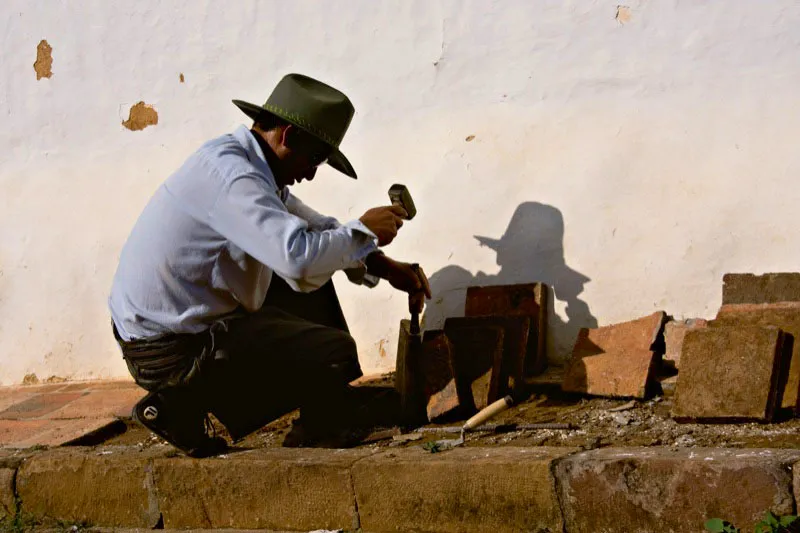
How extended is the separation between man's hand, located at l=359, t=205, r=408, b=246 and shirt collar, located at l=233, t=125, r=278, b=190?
1.14 feet

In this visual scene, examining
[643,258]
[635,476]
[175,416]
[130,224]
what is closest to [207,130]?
[130,224]

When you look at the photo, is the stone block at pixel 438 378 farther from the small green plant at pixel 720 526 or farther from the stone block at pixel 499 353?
the small green plant at pixel 720 526

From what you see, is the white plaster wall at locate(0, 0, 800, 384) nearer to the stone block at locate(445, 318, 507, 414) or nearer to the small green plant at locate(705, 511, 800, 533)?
the stone block at locate(445, 318, 507, 414)

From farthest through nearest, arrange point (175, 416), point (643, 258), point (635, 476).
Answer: point (643, 258) → point (175, 416) → point (635, 476)

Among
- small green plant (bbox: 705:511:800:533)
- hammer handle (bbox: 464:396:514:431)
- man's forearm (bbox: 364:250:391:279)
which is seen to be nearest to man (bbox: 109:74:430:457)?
man's forearm (bbox: 364:250:391:279)

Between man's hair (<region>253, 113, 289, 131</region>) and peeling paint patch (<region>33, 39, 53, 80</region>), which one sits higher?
peeling paint patch (<region>33, 39, 53, 80</region>)

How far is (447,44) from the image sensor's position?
4.48 metres

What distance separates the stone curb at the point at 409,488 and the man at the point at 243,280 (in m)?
0.22

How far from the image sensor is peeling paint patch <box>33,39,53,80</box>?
539 centimetres

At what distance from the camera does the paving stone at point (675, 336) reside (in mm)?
→ 3936

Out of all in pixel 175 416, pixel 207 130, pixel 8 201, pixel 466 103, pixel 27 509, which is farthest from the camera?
pixel 8 201

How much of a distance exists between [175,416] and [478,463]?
1.16m

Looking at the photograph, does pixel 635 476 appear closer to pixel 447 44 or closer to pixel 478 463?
pixel 478 463

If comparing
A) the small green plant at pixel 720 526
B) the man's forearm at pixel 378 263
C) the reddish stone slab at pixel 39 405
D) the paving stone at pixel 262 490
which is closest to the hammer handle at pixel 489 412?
the paving stone at pixel 262 490
